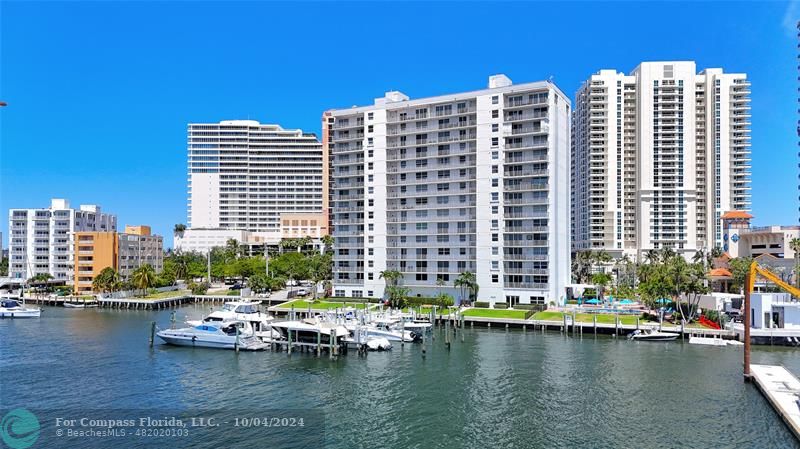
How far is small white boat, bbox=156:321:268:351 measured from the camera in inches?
2835

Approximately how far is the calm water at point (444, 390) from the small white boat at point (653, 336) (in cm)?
251

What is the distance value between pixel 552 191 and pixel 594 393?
60.3m

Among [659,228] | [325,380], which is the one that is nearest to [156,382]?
[325,380]

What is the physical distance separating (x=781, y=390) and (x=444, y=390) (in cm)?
2898

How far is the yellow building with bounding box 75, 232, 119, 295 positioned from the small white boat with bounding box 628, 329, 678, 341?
126 meters

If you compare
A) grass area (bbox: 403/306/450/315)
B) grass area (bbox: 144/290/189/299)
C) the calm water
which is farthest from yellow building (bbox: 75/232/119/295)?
grass area (bbox: 403/306/450/315)

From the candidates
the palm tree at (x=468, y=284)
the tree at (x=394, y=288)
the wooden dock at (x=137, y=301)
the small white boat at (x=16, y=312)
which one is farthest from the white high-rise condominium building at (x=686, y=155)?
the small white boat at (x=16, y=312)

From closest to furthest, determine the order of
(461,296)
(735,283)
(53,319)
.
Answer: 1. (53,319)
2. (461,296)
3. (735,283)

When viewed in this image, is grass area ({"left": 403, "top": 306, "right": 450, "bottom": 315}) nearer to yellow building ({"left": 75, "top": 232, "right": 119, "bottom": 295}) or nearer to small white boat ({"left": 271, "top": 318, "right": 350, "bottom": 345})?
small white boat ({"left": 271, "top": 318, "right": 350, "bottom": 345})

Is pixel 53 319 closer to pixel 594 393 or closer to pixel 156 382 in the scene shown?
pixel 156 382

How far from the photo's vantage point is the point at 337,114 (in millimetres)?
123312

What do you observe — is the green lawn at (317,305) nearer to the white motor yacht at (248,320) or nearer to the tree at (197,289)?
the white motor yacht at (248,320)

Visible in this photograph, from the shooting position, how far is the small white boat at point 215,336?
72.0 meters

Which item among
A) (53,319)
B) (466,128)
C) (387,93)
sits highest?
(387,93)
